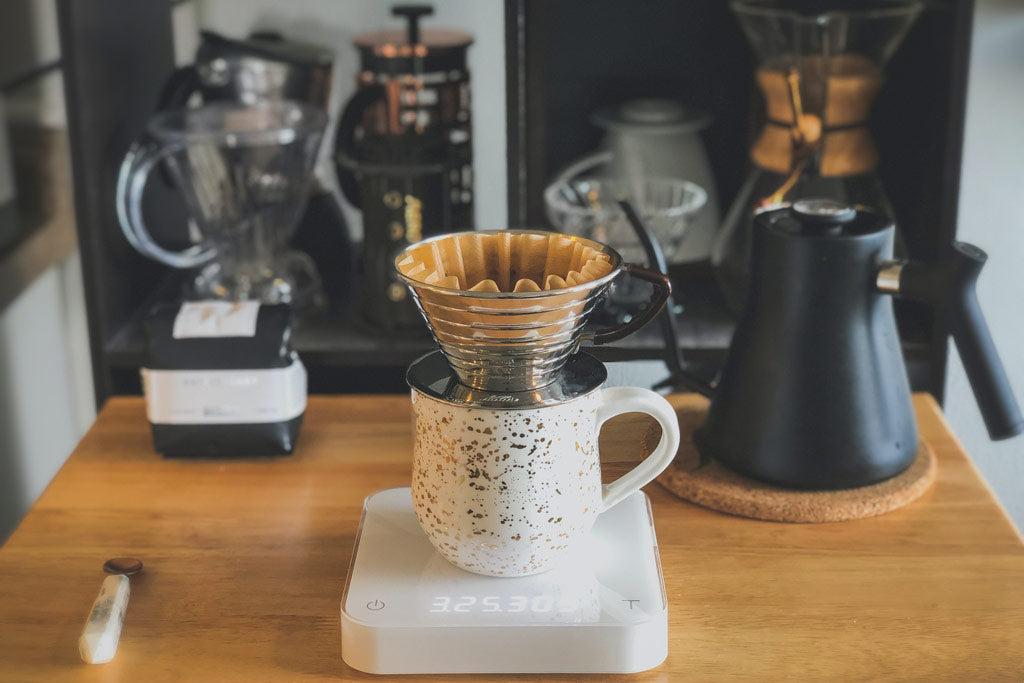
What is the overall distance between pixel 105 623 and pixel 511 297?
33 cm

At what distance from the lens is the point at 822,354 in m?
0.86

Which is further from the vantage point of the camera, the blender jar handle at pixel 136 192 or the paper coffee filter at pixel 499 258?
the blender jar handle at pixel 136 192

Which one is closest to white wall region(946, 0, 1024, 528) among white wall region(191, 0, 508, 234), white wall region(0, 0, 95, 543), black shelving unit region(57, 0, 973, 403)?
black shelving unit region(57, 0, 973, 403)

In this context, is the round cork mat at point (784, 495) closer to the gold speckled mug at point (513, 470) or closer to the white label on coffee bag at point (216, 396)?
the gold speckled mug at point (513, 470)

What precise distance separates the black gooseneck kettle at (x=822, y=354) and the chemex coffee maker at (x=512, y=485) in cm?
16

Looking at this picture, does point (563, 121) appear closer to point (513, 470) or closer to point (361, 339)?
point (361, 339)

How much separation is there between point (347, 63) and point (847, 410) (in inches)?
37.8

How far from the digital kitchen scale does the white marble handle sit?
14 centimetres

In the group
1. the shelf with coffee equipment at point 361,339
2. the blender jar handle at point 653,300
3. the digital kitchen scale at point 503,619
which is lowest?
the shelf with coffee equipment at point 361,339

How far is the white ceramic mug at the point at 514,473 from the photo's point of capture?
2.33ft

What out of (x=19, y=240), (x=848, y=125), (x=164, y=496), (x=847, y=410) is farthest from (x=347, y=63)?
(x=847, y=410)

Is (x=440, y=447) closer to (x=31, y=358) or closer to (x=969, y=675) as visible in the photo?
(x=969, y=675)

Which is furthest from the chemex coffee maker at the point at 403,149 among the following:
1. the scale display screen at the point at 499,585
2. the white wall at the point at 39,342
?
the scale display screen at the point at 499,585

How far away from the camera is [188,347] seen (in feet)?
3.20
